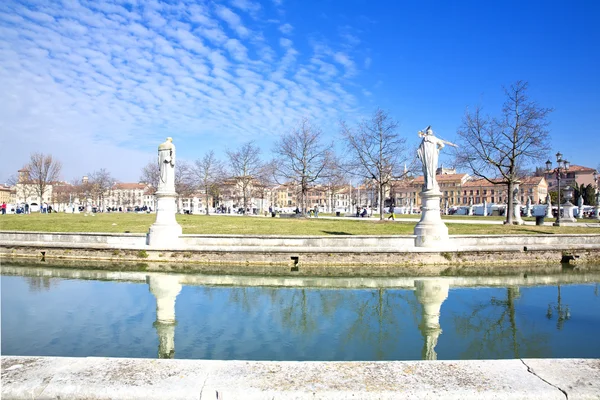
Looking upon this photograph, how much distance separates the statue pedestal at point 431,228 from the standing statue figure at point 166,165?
10469mm

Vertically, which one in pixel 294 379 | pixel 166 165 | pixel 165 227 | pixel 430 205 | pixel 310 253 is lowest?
pixel 310 253

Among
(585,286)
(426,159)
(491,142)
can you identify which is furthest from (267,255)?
(491,142)

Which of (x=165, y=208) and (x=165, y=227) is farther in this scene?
(x=165, y=208)

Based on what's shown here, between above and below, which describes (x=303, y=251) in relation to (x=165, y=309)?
above

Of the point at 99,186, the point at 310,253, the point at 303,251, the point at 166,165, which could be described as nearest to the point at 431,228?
the point at 310,253

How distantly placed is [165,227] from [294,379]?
1476 cm

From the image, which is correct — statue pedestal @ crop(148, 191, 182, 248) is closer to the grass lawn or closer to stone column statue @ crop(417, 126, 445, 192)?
the grass lawn

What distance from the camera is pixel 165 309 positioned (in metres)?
9.55

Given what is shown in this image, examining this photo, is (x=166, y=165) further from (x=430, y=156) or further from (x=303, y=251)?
(x=430, y=156)

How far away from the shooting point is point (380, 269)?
50.4 ft

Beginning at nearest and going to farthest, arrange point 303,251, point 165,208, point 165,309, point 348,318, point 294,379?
point 294,379, point 348,318, point 165,309, point 303,251, point 165,208

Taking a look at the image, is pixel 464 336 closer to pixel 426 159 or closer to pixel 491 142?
pixel 426 159

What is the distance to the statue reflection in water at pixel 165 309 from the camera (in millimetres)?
6879

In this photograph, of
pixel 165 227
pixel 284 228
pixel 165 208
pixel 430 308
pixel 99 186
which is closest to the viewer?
pixel 430 308
